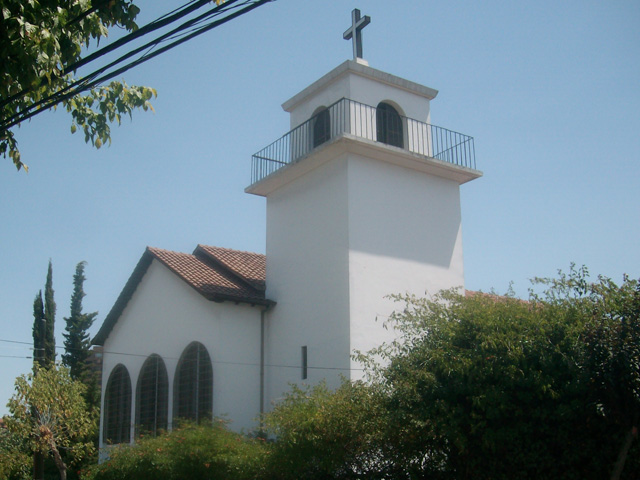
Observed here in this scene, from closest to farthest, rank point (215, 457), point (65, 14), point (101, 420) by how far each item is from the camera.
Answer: point (65, 14), point (215, 457), point (101, 420)

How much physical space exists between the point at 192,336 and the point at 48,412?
204 inches

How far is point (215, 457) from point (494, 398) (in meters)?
6.91

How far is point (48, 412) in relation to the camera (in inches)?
929

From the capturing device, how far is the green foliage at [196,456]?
16312 mm

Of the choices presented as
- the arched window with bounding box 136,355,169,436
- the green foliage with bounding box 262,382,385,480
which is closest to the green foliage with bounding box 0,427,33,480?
the arched window with bounding box 136,355,169,436

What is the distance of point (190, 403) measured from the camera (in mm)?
22047

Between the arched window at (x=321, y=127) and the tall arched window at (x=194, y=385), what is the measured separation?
274 inches

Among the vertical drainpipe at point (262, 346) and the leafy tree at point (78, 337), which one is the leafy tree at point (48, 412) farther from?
the leafy tree at point (78, 337)

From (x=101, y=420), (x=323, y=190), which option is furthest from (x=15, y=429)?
(x=323, y=190)

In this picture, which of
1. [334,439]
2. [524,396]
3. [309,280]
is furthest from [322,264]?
[524,396]

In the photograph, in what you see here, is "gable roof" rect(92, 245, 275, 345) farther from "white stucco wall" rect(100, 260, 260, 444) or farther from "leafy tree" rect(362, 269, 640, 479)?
"leafy tree" rect(362, 269, 640, 479)

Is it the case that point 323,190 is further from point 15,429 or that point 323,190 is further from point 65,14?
point 65,14

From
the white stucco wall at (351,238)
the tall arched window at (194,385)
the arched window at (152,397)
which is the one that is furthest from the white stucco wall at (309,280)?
the arched window at (152,397)

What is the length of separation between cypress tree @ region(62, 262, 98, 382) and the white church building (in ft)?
46.1
